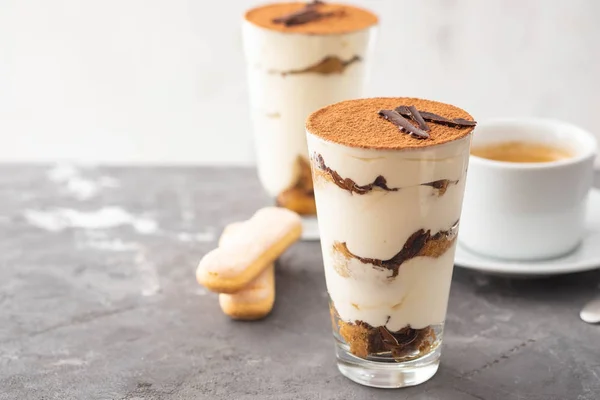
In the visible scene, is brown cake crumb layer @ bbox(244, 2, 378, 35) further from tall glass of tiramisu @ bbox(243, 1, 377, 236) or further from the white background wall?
the white background wall

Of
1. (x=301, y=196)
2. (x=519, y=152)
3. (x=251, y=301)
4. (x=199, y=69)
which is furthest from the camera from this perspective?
(x=199, y=69)

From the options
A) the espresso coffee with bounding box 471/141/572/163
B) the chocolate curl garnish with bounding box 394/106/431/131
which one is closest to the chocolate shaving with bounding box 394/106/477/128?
the chocolate curl garnish with bounding box 394/106/431/131

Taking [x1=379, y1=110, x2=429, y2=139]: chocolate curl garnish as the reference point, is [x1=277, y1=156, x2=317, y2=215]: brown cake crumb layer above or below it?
below

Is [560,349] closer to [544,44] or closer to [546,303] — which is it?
[546,303]

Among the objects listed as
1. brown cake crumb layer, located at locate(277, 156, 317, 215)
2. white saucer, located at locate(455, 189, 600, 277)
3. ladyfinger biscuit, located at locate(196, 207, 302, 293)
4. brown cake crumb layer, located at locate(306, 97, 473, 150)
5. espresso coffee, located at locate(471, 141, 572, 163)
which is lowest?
brown cake crumb layer, located at locate(277, 156, 317, 215)

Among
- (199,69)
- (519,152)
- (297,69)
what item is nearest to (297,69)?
(297,69)

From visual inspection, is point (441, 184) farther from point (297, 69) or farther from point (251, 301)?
point (297, 69)

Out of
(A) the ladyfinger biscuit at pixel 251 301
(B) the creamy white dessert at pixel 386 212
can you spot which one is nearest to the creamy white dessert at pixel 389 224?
(B) the creamy white dessert at pixel 386 212
